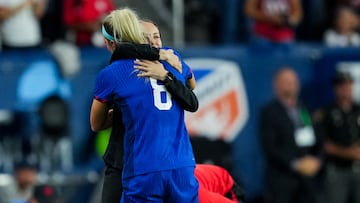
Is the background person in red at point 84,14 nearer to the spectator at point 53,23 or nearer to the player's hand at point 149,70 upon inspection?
the spectator at point 53,23

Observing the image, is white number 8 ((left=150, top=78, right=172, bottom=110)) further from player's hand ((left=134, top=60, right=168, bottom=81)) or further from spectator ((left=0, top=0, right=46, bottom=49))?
spectator ((left=0, top=0, right=46, bottom=49))

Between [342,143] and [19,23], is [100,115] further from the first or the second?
[342,143]

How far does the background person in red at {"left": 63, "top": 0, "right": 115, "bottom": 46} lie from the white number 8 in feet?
15.9

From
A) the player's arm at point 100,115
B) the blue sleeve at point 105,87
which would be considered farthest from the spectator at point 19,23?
the blue sleeve at point 105,87

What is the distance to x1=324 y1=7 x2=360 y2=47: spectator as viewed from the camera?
42.0 ft

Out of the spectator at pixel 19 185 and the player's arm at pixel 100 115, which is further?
the spectator at pixel 19 185

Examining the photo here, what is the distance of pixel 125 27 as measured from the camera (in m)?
6.04

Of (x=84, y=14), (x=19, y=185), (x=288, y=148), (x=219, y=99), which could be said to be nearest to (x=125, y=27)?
(x=19, y=185)

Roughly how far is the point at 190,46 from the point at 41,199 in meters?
4.02

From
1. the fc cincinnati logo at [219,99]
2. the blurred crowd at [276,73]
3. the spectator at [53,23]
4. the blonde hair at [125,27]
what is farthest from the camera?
the fc cincinnati logo at [219,99]

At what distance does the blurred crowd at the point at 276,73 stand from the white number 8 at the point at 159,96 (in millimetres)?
3854

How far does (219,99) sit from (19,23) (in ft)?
8.29

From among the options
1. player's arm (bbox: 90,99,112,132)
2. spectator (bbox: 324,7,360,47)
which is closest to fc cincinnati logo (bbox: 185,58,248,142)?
spectator (bbox: 324,7,360,47)

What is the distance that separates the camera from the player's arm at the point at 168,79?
6.07 m
